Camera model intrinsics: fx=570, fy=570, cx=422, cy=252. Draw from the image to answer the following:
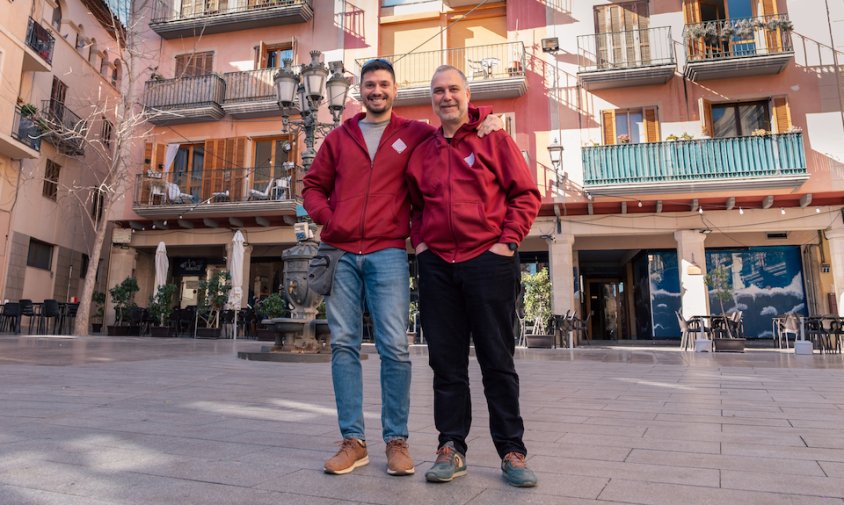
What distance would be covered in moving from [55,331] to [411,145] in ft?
63.3

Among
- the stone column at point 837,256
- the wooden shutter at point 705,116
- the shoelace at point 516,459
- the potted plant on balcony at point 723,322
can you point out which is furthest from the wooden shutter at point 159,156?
the stone column at point 837,256

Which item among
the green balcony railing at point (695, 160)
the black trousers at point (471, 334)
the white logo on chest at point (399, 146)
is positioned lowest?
the black trousers at point (471, 334)

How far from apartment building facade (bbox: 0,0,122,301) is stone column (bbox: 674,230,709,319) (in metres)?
17.1

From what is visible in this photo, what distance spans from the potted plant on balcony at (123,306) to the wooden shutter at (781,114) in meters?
19.0

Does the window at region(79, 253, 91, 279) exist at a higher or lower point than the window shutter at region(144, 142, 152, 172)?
lower

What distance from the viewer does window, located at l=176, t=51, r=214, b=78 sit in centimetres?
1941

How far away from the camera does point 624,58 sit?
52.8 feet

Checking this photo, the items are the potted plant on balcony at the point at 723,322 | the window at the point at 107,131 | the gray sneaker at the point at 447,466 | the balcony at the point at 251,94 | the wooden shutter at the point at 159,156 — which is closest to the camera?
the gray sneaker at the point at 447,466

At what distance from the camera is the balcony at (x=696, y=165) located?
1432cm

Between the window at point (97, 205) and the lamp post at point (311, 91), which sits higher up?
the window at point (97, 205)

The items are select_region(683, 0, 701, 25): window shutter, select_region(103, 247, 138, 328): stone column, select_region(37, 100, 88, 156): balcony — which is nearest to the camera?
select_region(683, 0, 701, 25): window shutter

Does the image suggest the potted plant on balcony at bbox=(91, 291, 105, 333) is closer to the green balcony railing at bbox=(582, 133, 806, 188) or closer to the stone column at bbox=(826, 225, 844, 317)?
the green balcony railing at bbox=(582, 133, 806, 188)

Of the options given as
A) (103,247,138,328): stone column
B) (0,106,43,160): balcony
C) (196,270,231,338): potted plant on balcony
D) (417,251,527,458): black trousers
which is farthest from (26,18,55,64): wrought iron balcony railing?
(417,251,527,458): black trousers

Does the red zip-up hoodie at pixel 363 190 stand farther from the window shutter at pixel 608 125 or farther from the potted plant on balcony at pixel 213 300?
the potted plant on balcony at pixel 213 300
